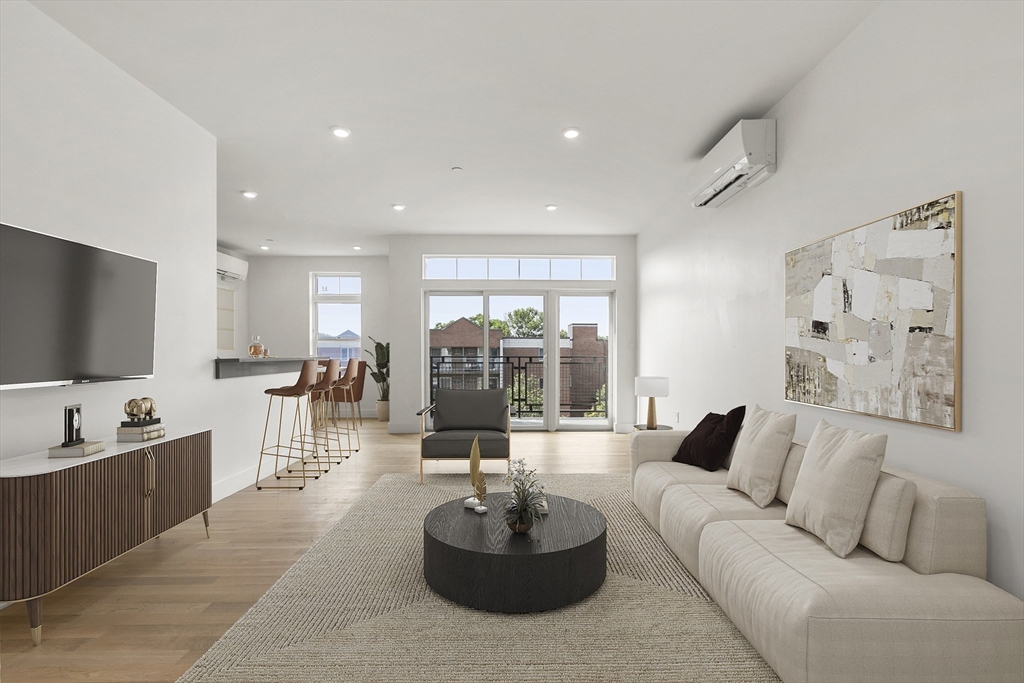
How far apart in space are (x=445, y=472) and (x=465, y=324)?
3.13m

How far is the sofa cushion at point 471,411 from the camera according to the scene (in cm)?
557

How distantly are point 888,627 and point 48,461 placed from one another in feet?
11.6

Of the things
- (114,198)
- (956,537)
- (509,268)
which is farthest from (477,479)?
(509,268)

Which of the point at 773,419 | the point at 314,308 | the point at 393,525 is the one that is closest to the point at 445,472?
the point at 393,525

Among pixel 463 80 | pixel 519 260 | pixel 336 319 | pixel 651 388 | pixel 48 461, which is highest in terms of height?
pixel 463 80

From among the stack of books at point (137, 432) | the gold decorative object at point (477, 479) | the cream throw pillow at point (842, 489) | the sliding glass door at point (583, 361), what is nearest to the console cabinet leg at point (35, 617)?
the stack of books at point (137, 432)

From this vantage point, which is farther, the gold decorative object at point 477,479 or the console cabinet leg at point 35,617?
the gold decorative object at point 477,479

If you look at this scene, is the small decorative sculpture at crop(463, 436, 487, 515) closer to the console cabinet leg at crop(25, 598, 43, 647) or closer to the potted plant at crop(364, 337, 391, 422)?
the console cabinet leg at crop(25, 598, 43, 647)

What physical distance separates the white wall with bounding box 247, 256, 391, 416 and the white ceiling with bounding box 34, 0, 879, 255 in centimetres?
415

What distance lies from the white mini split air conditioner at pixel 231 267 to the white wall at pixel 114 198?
4456 millimetres

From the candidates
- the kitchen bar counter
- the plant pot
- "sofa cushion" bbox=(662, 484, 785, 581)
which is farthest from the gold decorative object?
the kitchen bar counter

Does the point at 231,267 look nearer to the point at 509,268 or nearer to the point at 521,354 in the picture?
the point at 509,268

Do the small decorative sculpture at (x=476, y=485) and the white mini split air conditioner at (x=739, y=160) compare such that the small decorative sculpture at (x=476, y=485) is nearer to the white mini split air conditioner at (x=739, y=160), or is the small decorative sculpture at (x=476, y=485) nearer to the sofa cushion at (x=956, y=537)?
the sofa cushion at (x=956, y=537)

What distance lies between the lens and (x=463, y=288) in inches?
327
